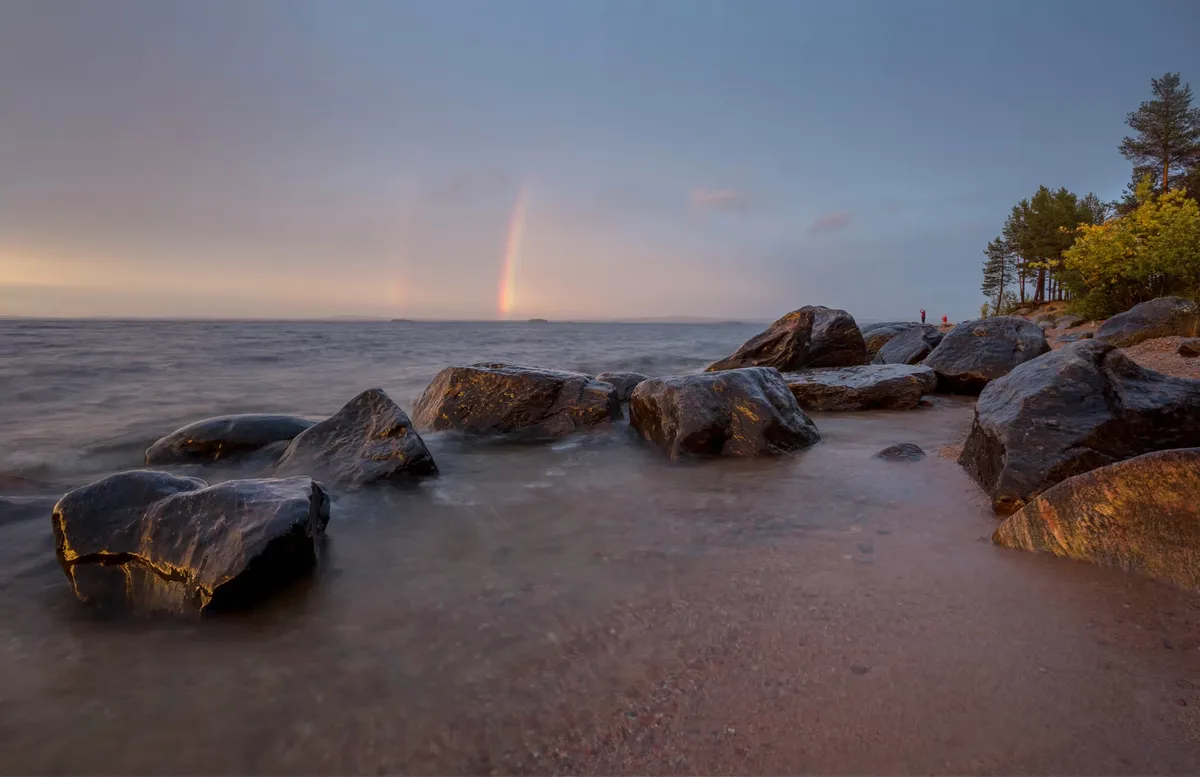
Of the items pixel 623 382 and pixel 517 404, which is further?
pixel 623 382

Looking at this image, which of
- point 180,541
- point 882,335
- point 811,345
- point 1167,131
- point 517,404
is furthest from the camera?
point 1167,131

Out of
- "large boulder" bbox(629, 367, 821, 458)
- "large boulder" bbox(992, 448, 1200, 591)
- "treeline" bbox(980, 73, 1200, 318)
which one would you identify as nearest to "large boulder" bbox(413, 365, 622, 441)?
"large boulder" bbox(629, 367, 821, 458)

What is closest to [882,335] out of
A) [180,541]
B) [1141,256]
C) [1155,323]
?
[1155,323]

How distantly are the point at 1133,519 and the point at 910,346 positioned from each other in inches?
476

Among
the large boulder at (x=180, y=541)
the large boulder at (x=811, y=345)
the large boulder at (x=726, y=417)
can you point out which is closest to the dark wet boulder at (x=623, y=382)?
the large boulder at (x=726, y=417)

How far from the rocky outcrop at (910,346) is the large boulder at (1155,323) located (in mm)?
3083

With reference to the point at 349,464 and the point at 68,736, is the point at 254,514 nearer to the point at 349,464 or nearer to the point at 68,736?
the point at 68,736

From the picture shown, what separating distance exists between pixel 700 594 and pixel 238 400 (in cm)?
1131

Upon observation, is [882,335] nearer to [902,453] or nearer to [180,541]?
[902,453]

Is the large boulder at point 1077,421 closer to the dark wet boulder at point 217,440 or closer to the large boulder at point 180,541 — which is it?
the large boulder at point 180,541

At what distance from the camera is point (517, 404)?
709cm

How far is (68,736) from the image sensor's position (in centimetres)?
198

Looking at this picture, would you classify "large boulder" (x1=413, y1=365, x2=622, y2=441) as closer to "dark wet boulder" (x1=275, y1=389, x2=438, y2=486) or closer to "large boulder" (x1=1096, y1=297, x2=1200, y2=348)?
"dark wet boulder" (x1=275, y1=389, x2=438, y2=486)

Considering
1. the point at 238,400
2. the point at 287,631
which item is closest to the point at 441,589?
the point at 287,631
